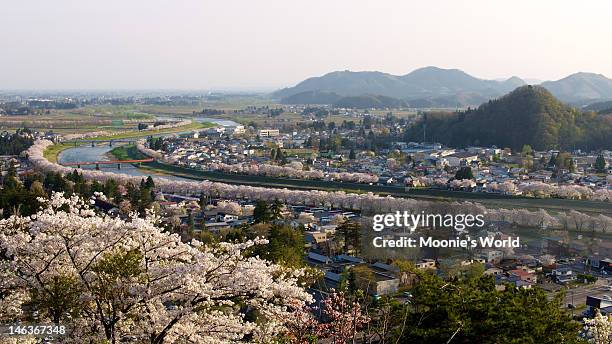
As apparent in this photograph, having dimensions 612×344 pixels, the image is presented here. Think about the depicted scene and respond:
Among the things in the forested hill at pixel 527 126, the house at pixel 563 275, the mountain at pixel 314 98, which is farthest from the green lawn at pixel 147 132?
the mountain at pixel 314 98

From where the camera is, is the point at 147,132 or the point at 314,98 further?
the point at 314,98

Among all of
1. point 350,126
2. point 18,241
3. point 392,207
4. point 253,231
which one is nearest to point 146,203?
point 253,231

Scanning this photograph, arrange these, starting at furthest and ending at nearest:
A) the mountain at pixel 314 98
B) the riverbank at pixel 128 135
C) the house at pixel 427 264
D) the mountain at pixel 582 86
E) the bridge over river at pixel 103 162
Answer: the mountain at pixel 582 86 < the mountain at pixel 314 98 < the riverbank at pixel 128 135 < the bridge over river at pixel 103 162 < the house at pixel 427 264

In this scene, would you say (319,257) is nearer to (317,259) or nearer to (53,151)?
(317,259)

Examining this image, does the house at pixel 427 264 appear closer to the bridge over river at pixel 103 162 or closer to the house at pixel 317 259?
the house at pixel 317 259

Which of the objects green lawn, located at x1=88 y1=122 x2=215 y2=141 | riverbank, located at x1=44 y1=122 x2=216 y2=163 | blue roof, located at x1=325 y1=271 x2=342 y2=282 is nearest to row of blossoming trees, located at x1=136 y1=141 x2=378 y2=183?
riverbank, located at x1=44 y1=122 x2=216 y2=163

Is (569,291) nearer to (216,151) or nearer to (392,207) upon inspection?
(392,207)

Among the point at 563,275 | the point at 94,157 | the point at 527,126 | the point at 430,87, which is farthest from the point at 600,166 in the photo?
the point at 430,87
